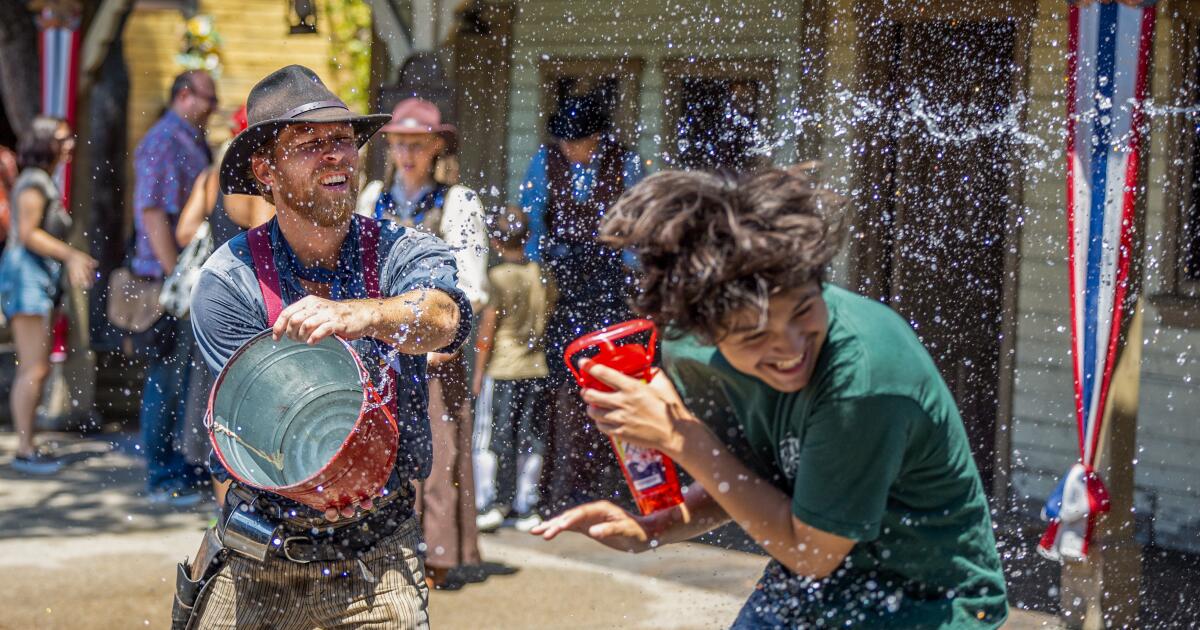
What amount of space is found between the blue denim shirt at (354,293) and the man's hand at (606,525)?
1.90 feet

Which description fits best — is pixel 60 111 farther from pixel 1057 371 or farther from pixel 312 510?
pixel 312 510

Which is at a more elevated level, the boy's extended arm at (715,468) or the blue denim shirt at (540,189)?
the blue denim shirt at (540,189)

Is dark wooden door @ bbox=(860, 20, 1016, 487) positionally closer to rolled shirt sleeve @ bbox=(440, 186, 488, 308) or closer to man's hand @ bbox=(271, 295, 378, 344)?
rolled shirt sleeve @ bbox=(440, 186, 488, 308)

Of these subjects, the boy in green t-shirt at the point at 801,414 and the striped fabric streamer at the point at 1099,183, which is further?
the striped fabric streamer at the point at 1099,183

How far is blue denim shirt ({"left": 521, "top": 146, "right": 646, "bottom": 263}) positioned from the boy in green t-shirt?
349cm

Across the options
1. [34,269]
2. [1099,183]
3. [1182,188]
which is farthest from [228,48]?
[1099,183]

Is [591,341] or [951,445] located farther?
[591,341]

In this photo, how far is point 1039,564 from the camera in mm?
5543

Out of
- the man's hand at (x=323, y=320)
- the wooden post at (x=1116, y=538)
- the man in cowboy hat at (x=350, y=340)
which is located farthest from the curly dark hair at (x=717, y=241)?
the wooden post at (x=1116, y=538)

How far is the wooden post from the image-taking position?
4598 millimetres

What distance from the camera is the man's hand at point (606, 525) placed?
2.30 meters

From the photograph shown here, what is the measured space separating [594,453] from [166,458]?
7.12ft

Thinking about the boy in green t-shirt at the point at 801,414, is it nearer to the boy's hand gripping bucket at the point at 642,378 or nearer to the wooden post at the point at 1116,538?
the boy's hand gripping bucket at the point at 642,378

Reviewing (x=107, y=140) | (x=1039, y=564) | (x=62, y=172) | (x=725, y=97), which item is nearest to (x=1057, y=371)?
(x=1039, y=564)
